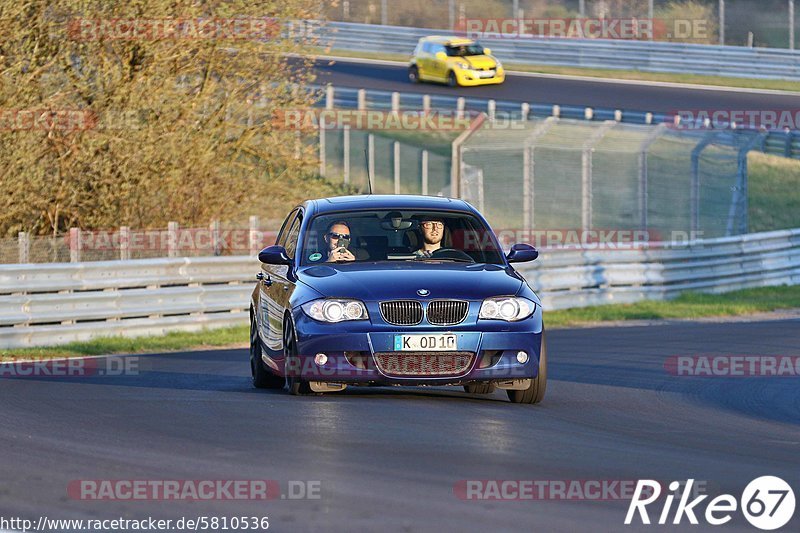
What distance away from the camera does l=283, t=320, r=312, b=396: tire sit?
1125cm

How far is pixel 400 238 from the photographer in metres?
12.1

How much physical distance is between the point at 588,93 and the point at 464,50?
520cm

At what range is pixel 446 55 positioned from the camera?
1976 inches

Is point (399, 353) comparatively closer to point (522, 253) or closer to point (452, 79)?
point (522, 253)

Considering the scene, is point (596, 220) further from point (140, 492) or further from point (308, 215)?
point (140, 492)

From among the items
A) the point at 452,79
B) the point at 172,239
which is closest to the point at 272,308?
the point at 172,239

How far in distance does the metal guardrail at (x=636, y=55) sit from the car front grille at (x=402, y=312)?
3549 centimetres

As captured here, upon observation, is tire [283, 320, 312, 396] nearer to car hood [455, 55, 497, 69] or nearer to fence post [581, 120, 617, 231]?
fence post [581, 120, 617, 231]

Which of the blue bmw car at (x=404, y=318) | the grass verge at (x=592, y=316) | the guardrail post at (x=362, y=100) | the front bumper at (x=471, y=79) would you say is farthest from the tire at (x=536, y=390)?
the front bumper at (x=471, y=79)

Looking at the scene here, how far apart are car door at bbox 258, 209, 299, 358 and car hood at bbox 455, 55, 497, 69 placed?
36899mm

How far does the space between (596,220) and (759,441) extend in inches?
1025

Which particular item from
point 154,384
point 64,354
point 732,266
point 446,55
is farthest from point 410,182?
point 154,384

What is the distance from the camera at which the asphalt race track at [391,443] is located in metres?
7.05

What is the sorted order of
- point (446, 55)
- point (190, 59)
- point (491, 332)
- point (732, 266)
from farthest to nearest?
1. point (446, 55)
2. point (732, 266)
3. point (190, 59)
4. point (491, 332)
